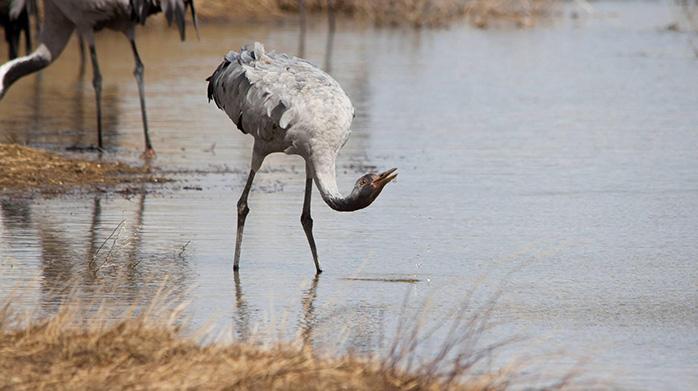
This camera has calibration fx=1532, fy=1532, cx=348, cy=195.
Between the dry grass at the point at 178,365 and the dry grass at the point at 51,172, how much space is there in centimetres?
510

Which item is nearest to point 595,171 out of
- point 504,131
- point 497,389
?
point 504,131

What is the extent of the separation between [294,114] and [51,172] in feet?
12.8

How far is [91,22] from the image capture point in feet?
44.2

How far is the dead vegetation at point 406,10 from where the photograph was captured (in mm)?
31703

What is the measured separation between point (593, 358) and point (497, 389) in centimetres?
95

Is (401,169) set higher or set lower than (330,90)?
lower

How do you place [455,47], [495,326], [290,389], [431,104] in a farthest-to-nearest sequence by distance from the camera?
[455,47], [431,104], [495,326], [290,389]

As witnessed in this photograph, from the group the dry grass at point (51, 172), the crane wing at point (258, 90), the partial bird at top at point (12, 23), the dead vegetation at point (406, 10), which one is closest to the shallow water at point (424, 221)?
the dry grass at point (51, 172)

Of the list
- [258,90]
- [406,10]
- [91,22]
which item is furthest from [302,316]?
[406,10]

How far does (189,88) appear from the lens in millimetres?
18703

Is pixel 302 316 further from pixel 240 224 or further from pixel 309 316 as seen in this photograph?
pixel 240 224

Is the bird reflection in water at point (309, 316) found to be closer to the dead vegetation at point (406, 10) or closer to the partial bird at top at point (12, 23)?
the partial bird at top at point (12, 23)

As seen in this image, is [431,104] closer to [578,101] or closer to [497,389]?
[578,101]

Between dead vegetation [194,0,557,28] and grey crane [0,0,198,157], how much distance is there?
17.4 m
